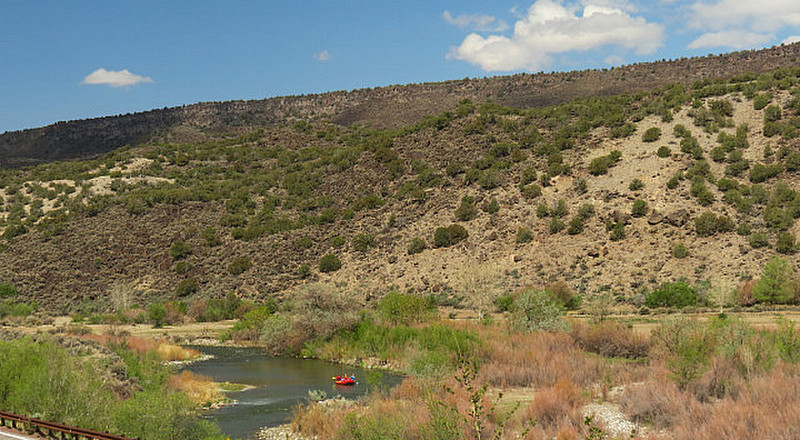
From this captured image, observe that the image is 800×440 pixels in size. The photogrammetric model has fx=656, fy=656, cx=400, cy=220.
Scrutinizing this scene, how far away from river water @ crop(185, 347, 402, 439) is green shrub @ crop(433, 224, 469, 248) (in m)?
22.1

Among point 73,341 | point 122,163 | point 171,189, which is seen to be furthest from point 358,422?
point 122,163

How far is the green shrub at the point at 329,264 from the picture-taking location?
197 ft

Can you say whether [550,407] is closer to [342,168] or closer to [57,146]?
[342,168]

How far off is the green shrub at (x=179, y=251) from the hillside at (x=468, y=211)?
0.14 metres

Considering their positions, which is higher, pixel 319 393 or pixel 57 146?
pixel 57 146

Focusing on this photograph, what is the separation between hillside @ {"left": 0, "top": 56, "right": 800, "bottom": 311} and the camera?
164 ft

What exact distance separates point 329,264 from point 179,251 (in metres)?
18.1

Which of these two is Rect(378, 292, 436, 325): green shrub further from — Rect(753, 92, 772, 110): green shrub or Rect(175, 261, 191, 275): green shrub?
Rect(753, 92, 772, 110): green shrub

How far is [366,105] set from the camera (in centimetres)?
12388

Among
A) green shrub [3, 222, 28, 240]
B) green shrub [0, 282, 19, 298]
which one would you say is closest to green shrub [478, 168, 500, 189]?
green shrub [0, 282, 19, 298]

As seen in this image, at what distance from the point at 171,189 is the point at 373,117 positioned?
140ft

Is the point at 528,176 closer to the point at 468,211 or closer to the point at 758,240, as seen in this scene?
the point at 468,211

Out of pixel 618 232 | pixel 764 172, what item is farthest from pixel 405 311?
pixel 764 172

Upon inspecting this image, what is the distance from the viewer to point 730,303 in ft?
124
